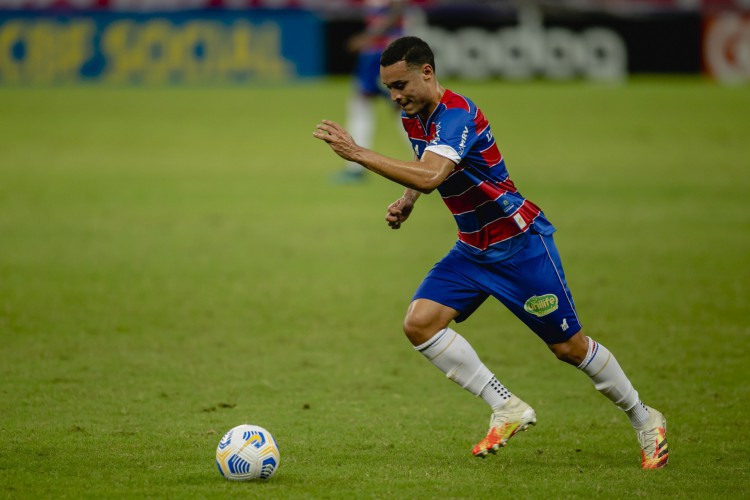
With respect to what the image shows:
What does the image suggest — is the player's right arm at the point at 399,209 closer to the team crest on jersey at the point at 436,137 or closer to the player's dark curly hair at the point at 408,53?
the team crest on jersey at the point at 436,137

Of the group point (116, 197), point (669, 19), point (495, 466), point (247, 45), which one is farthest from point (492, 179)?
point (669, 19)

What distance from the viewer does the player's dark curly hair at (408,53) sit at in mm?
5957

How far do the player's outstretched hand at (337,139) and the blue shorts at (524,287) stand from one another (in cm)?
105

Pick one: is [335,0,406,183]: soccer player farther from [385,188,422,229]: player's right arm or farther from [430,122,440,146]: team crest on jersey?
[430,122,440,146]: team crest on jersey

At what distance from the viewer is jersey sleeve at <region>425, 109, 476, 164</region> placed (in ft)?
19.2

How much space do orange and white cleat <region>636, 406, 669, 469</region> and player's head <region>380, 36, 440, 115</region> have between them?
213 cm

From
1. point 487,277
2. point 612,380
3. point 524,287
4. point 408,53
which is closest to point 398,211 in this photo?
point 487,277

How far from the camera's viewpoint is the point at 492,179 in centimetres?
619

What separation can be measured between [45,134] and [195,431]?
1685cm

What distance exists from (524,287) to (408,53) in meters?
1.43

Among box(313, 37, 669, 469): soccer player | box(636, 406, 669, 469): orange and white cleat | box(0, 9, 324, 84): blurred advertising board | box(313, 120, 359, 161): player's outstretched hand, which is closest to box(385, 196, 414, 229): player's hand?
box(313, 37, 669, 469): soccer player

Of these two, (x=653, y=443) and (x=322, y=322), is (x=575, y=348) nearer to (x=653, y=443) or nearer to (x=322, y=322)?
(x=653, y=443)

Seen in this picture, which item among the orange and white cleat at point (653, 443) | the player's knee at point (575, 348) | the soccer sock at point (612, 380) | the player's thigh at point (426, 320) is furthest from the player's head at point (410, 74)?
the orange and white cleat at point (653, 443)

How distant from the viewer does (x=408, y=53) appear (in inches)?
235
